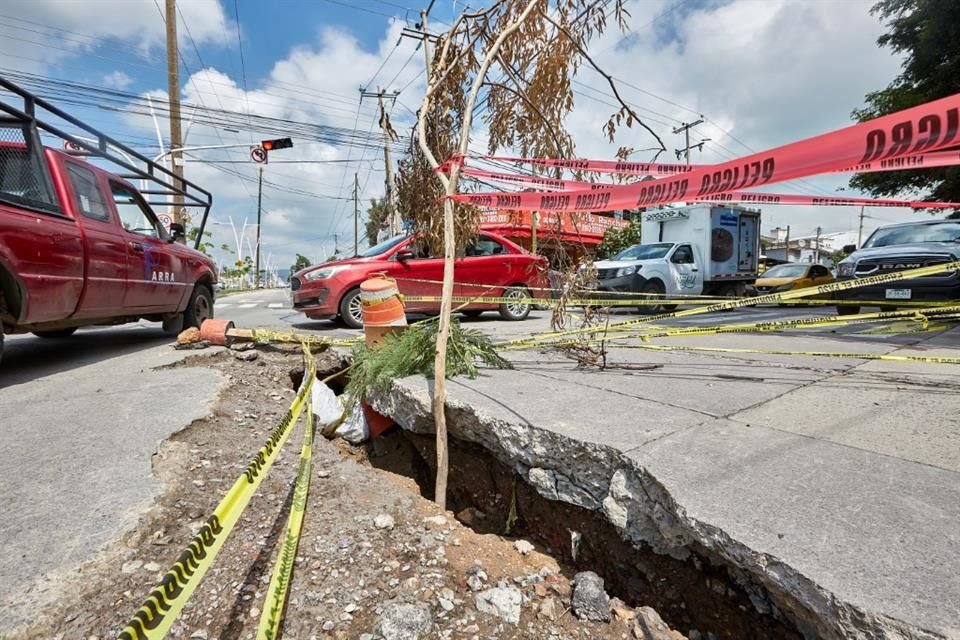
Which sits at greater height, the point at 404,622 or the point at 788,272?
the point at 788,272

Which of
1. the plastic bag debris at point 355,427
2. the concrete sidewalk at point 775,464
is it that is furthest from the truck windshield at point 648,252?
the plastic bag debris at point 355,427

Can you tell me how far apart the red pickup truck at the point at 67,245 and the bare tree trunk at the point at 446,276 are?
320cm

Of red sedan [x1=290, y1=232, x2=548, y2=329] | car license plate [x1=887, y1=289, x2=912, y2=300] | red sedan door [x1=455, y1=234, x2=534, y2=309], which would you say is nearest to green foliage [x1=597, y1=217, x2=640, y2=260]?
red sedan door [x1=455, y1=234, x2=534, y2=309]

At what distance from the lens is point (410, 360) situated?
11.1ft

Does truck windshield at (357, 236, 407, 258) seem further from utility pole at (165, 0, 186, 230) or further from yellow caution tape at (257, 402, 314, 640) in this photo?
utility pole at (165, 0, 186, 230)

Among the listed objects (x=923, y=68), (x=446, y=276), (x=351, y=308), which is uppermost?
→ (x=923, y=68)

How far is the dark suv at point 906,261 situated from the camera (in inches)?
232

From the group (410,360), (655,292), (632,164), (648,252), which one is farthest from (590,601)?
(648,252)

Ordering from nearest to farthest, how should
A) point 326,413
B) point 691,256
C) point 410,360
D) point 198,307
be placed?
point 410,360, point 326,413, point 198,307, point 691,256

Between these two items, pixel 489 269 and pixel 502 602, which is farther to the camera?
pixel 489 269

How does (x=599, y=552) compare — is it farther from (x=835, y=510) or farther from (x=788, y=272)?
(x=788, y=272)

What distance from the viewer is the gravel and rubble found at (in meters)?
1.54

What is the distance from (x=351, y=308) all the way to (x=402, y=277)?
2.92 feet

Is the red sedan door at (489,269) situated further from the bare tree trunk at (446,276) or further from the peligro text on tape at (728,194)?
the bare tree trunk at (446,276)
